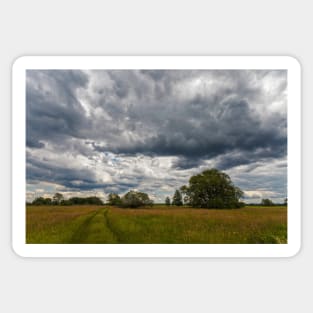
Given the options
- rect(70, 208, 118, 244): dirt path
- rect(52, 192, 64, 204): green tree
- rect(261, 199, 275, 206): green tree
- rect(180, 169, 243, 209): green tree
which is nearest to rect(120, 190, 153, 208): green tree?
rect(70, 208, 118, 244): dirt path

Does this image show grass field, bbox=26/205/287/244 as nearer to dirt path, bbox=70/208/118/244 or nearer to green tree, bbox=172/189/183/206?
dirt path, bbox=70/208/118/244

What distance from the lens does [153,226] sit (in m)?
2.84

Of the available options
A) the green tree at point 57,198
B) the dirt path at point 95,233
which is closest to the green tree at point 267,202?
the dirt path at point 95,233

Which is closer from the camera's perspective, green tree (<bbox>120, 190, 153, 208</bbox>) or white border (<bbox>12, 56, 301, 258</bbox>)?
white border (<bbox>12, 56, 301, 258</bbox>)

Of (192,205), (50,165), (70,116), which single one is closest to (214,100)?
(192,205)

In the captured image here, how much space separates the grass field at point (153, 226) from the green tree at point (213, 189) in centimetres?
20

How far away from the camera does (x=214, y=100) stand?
9.73 feet

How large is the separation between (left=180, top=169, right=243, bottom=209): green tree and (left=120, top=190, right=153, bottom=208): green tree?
660 mm

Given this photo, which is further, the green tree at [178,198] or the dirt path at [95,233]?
the green tree at [178,198]

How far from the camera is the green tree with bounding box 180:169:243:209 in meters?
2.87
